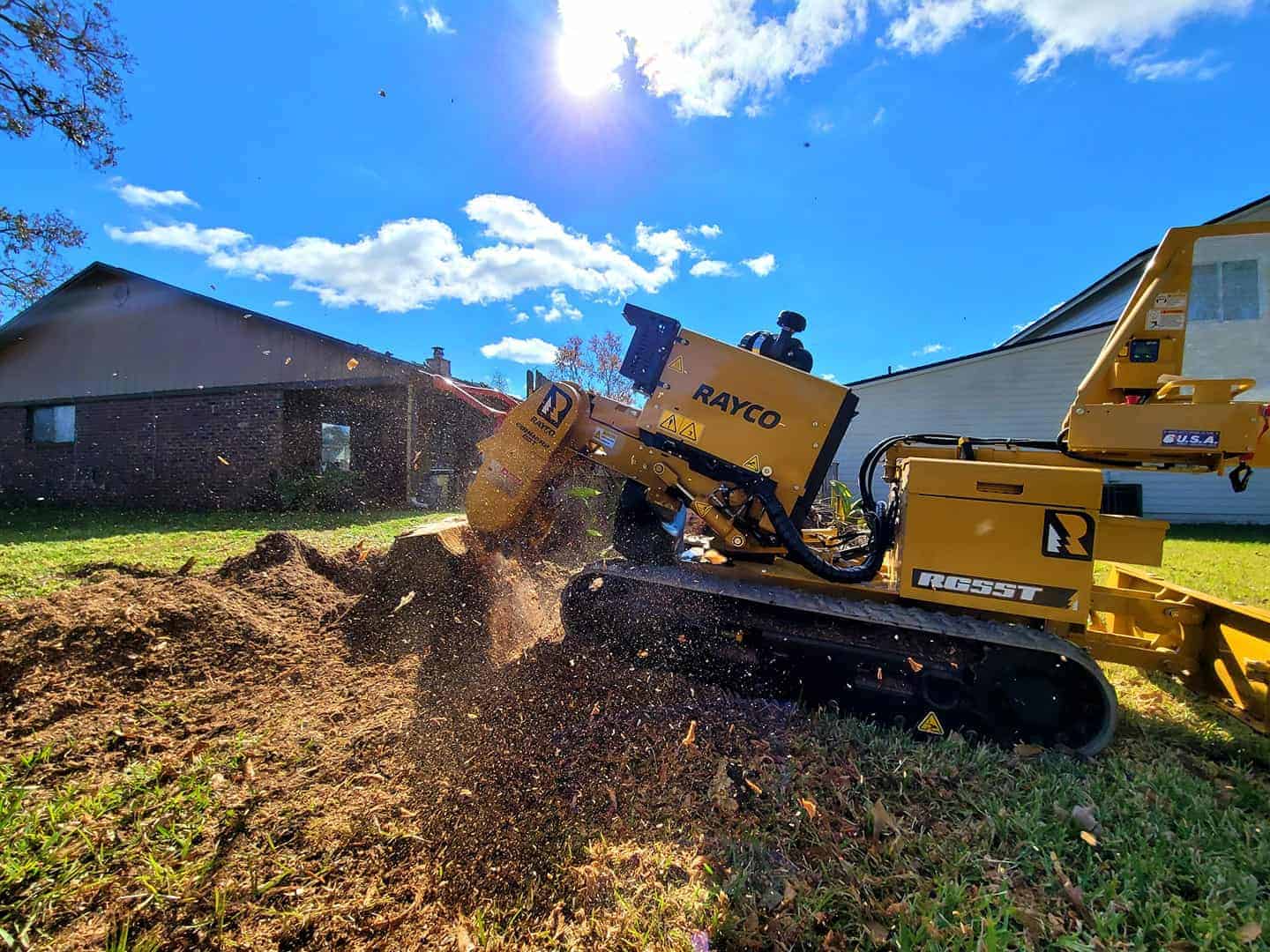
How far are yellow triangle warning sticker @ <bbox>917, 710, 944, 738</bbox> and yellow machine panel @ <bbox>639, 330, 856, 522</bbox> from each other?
1.31 m

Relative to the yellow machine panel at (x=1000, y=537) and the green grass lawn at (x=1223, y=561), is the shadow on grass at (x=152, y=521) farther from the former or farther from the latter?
the green grass lawn at (x=1223, y=561)

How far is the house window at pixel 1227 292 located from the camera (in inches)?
454

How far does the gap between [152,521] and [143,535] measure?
87.3 inches

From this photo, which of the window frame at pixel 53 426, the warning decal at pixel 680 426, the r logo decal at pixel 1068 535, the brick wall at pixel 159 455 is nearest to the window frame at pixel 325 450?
the brick wall at pixel 159 455

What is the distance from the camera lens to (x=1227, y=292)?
11742 millimetres

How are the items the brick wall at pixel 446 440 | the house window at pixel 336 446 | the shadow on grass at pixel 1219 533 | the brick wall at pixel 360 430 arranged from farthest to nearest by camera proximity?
the brick wall at pixel 446 440, the house window at pixel 336 446, the brick wall at pixel 360 430, the shadow on grass at pixel 1219 533

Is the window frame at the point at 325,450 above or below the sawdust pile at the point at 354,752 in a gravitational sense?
above

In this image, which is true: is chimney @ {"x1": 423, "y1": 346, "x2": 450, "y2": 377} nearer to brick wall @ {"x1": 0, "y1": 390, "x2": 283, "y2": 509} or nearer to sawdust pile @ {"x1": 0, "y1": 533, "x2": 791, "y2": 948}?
brick wall @ {"x1": 0, "y1": 390, "x2": 283, "y2": 509}

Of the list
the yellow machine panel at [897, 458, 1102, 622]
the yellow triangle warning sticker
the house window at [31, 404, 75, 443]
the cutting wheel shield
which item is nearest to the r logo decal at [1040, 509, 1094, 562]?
the yellow machine panel at [897, 458, 1102, 622]

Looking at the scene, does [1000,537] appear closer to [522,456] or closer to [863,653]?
[863,653]

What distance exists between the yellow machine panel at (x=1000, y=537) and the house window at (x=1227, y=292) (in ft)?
45.3

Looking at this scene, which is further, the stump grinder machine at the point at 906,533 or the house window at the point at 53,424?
the house window at the point at 53,424

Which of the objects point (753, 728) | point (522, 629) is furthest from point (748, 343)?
point (522, 629)

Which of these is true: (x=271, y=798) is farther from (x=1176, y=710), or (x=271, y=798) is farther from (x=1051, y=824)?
(x=1176, y=710)
